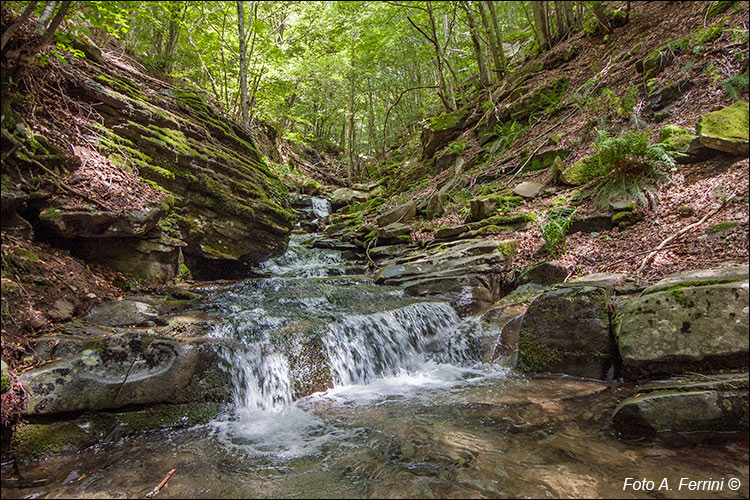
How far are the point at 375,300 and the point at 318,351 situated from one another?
2.41 meters

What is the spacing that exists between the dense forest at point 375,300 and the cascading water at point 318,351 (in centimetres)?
4

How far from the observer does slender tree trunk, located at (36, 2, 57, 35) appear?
425cm

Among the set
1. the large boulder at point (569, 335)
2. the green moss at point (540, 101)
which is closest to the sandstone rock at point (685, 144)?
the large boulder at point (569, 335)

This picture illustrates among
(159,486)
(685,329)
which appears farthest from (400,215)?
(159,486)

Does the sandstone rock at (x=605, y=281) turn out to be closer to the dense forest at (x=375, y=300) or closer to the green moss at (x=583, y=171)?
the dense forest at (x=375, y=300)

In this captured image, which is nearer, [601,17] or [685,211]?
[685,211]

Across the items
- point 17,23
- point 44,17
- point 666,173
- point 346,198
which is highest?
point 44,17

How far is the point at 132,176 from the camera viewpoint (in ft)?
19.3

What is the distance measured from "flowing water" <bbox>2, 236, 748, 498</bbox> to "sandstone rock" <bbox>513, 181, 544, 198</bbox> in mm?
4843

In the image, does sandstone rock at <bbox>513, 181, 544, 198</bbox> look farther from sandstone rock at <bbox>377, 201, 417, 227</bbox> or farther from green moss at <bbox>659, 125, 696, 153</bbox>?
sandstone rock at <bbox>377, 201, 417, 227</bbox>

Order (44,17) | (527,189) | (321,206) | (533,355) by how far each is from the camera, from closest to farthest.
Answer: (44,17)
(533,355)
(527,189)
(321,206)

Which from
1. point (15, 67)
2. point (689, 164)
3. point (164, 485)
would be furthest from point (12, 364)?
point (689, 164)

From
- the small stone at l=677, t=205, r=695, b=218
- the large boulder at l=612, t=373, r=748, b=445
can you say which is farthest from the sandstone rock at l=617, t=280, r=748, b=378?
the small stone at l=677, t=205, r=695, b=218

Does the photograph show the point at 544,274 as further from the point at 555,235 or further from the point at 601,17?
the point at 601,17
